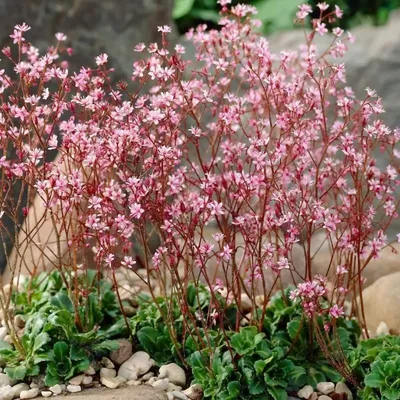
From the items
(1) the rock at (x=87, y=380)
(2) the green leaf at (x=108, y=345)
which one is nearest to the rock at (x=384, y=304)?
(2) the green leaf at (x=108, y=345)

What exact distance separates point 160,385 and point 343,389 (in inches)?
27.3

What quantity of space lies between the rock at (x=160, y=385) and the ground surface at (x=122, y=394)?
20mm

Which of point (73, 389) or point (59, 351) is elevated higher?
point (59, 351)

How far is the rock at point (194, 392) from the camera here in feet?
9.65

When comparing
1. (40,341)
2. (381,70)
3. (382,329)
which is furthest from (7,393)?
(381,70)

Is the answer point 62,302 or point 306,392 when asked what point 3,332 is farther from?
point 306,392

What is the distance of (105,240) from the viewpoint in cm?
282

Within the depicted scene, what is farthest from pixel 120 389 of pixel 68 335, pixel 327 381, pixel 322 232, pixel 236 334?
pixel 322 232

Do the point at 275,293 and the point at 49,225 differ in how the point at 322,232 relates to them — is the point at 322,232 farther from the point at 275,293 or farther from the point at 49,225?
the point at 49,225

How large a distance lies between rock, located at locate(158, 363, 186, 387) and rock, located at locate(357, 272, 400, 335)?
0.94m

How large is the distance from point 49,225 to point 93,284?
24.0 inches

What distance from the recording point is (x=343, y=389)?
3.01 m

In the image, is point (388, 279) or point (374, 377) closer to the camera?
point (374, 377)

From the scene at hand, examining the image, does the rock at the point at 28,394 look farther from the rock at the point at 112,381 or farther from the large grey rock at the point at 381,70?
the large grey rock at the point at 381,70
